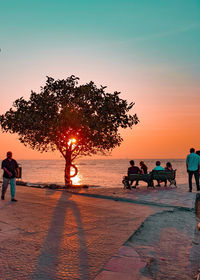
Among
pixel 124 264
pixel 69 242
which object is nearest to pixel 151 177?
pixel 69 242

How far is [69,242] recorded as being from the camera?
561cm

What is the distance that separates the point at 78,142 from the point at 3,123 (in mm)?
5440

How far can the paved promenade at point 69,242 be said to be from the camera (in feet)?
13.6

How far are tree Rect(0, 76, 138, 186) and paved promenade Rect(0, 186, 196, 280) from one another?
9.32m

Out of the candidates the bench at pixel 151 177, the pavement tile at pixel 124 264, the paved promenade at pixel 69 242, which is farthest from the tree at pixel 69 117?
the pavement tile at pixel 124 264

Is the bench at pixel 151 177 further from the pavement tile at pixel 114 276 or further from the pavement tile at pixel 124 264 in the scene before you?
the pavement tile at pixel 114 276

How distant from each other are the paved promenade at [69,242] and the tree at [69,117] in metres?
9.32

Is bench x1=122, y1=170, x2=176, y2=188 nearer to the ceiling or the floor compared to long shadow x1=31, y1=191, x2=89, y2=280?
nearer to the ceiling

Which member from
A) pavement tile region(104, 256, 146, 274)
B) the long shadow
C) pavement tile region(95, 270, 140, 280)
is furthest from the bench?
pavement tile region(95, 270, 140, 280)

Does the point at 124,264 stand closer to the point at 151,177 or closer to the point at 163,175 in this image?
the point at 151,177

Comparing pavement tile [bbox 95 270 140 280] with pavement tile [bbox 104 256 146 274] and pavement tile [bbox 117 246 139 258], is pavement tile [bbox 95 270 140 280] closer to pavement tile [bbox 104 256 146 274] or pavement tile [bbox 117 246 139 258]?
pavement tile [bbox 104 256 146 274]

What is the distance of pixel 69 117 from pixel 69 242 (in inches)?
524

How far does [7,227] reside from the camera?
6.73m

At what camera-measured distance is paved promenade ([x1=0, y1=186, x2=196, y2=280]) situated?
4.14m
